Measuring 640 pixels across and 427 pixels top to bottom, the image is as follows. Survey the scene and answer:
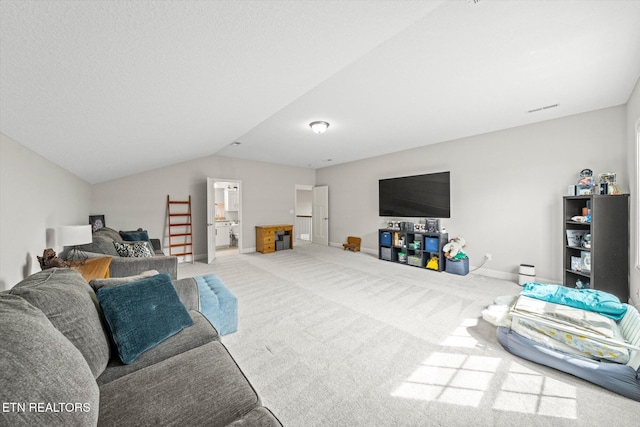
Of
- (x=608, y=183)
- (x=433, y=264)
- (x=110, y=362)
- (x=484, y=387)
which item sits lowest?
(x=484, y=387)

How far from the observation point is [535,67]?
219 centimetres

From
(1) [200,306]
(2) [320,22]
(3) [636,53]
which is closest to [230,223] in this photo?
(1) [200,306]

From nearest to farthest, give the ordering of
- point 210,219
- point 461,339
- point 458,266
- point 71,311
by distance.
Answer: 1. point 71,311
2. point 461,339
3. point 458,266
4. point 210,219

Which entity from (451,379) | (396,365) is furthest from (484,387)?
(396,365)

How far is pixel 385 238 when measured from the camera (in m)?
5.59

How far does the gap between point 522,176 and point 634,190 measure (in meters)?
1.24

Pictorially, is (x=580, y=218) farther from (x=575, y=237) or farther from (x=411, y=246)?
(x=411, y=246)

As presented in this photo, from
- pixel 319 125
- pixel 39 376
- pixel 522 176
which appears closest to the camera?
pixel 39 376

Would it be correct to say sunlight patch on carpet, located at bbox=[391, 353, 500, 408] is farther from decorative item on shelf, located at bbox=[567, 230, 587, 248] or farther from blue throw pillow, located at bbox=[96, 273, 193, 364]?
decorative item on shelf, located at bbox=[567, 230, 587, 248]

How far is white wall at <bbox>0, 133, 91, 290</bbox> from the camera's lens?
1.75m

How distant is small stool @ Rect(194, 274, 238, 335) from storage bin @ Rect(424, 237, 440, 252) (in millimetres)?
3887

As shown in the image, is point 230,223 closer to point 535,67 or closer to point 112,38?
point 112,38

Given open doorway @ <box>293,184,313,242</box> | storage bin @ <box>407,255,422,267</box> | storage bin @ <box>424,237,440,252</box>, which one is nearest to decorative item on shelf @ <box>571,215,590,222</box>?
storage bin @ <box>424,237,440,252</box>

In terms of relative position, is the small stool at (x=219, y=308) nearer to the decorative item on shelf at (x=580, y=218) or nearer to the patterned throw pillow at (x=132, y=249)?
the patterned throw pillow at (x=132, y=249)
